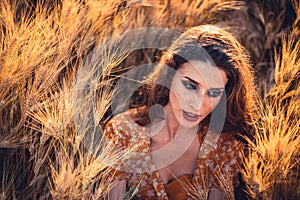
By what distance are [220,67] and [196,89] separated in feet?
0.39

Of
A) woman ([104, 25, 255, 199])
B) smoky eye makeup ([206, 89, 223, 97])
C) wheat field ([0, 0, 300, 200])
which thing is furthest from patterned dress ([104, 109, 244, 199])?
smoky eye makeup ([206, 89, 223, 97])

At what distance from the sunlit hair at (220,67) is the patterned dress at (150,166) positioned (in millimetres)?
65

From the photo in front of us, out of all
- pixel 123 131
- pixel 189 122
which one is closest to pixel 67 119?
pixel 123 131

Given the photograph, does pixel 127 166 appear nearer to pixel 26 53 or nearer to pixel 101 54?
pixel 101 54

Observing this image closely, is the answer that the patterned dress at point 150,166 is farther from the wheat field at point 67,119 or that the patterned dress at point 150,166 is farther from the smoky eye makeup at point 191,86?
the smoky eye makeup at point 191,86

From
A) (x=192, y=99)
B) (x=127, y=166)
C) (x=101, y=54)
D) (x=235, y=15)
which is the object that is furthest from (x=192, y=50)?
(x=235, y=15)

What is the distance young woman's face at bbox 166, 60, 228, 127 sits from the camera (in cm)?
186

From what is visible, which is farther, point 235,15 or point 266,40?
point 235,15

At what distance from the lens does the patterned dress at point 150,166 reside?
2.01 m

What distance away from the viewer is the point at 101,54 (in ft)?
6.61

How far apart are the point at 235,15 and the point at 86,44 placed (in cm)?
116

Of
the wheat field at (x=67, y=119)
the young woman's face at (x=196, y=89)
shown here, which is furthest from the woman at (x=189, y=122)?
the wheat field at (x=67, y=119)

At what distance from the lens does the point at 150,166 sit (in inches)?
80.0

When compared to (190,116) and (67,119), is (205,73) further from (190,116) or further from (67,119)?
(67,119)
